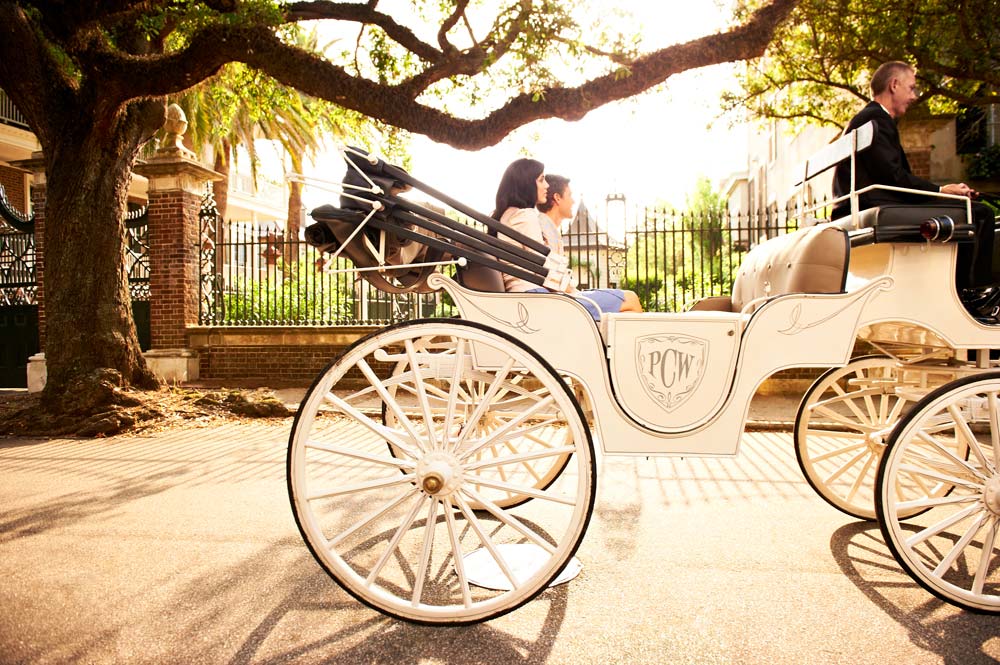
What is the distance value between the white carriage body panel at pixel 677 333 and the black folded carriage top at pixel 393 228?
0.25 m

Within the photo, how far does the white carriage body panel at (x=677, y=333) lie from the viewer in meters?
2.58

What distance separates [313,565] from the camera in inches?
Result: 121

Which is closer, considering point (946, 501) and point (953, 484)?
point (953, 484)

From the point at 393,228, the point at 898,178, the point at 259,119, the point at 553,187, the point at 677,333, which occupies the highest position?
the point at 259,119

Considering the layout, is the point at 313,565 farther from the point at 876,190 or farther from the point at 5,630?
the point at 876,190

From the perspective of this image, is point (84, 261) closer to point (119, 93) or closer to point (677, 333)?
point (119, 93)

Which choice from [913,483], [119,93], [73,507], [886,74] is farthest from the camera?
[119,93]

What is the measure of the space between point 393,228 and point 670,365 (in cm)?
126

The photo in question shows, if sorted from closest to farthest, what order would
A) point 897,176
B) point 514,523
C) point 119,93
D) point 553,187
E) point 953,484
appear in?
point 514,523
point 953,484
point 897,176
point 553,187
point 119,93

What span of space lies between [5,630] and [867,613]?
10.7 feet

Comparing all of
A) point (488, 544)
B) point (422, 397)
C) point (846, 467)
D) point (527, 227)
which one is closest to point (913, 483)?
point (846, 467)

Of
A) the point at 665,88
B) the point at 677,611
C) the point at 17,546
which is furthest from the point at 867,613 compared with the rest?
the point at 665,88

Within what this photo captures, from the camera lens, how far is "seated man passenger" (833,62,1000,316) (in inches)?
120

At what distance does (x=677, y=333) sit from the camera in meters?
2.61
